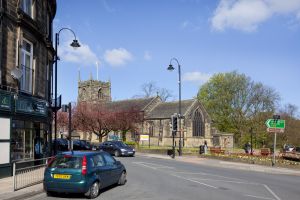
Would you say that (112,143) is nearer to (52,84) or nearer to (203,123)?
(52,84)

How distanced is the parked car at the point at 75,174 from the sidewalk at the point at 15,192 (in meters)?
0.63

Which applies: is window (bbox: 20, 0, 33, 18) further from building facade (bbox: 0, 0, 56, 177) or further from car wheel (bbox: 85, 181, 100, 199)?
car wheel (bbox: 85, 181, 100, 199)

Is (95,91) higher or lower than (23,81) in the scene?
higher

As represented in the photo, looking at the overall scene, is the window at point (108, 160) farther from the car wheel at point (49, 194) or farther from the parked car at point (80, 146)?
the parked car at point (80, 146)

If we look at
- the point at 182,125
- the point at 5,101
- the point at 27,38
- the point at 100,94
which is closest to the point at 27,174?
the point at 5,101

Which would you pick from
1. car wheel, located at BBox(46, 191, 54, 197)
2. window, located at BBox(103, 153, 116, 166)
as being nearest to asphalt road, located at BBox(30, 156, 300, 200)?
car wheel, located at BBox(46, 191, 54, 197)

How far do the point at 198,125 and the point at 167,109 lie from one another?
20.9ft

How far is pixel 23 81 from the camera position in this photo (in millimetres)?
20656

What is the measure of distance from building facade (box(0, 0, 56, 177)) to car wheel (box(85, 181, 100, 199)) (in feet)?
19.7

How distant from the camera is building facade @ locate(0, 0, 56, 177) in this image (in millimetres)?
17953

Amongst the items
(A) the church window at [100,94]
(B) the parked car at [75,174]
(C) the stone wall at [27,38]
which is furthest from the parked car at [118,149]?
(A) the church window at [100,94]

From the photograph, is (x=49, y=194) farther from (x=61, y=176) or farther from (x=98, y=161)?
(x=98, y=161)

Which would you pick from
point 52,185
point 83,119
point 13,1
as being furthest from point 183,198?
point 83,119

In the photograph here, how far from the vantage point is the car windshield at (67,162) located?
13.0m
